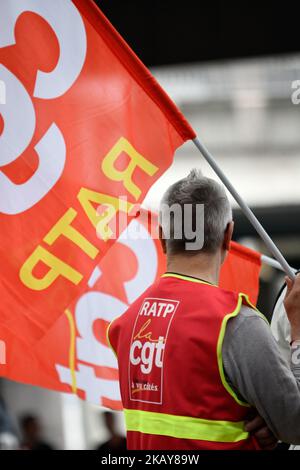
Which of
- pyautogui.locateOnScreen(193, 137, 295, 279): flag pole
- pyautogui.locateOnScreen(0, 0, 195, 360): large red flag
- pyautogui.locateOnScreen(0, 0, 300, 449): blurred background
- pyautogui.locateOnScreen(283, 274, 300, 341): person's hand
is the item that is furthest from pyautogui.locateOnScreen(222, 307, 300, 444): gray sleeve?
pyautogui.locateOnScreen(0, 0, 300, 449): blurred background

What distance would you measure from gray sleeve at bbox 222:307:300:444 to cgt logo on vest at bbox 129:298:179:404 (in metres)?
0.21

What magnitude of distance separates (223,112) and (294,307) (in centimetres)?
1136

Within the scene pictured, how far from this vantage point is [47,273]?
9.97 feet

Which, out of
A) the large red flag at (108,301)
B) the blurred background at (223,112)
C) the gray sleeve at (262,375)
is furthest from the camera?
the blurred background at (223,112)

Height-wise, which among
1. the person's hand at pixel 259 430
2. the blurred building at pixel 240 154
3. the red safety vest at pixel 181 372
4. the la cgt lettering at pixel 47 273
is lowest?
the person's hand at pixel 259 430

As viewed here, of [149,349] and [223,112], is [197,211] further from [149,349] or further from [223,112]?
[223,112]

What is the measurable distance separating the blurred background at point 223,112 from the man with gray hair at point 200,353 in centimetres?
501

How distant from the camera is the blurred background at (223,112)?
7.40 meters

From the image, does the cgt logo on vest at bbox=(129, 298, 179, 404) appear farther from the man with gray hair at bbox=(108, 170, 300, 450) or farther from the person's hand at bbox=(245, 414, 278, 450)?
the person's hand at bbox=(245, 414, 278, 450)

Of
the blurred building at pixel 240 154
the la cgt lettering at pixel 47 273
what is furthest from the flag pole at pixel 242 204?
the blurred building at pixel 240 154

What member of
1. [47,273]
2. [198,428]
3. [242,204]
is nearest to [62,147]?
[47,273]

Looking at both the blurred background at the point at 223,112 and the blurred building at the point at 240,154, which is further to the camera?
the blurred building at the point at 240,154

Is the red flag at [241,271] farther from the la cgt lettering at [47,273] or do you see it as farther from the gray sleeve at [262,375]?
the gray sleeve at [262,375]
